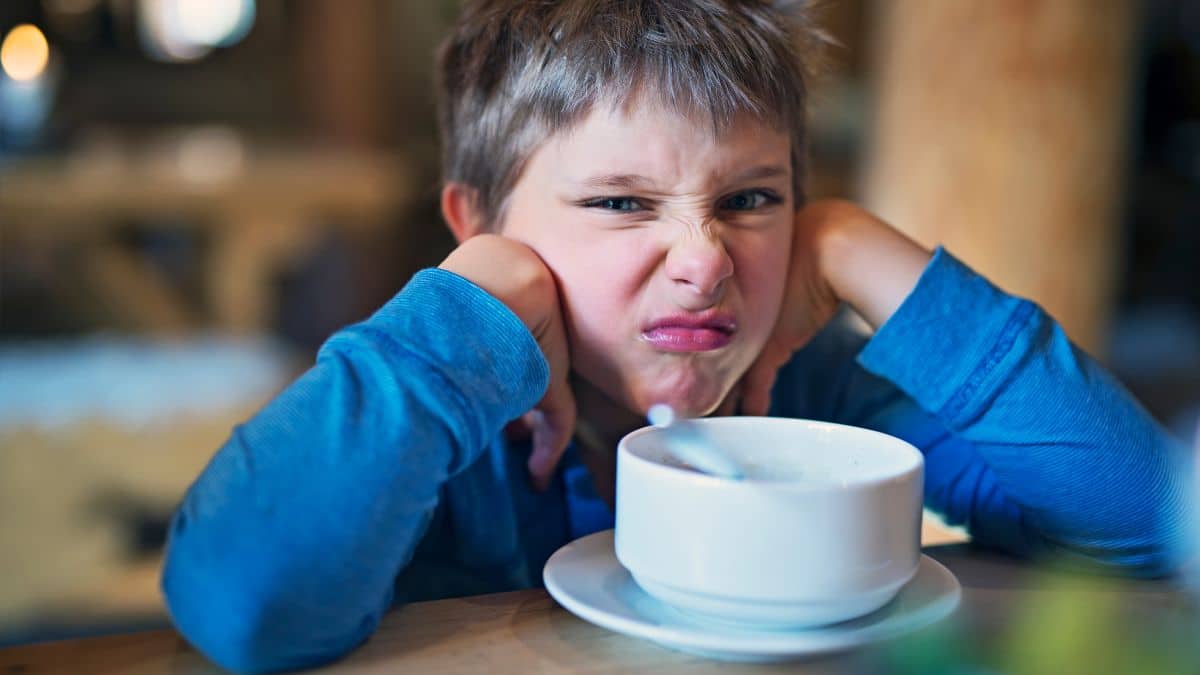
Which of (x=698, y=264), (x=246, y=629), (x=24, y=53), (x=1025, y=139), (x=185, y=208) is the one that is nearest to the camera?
(x=246, y=629)

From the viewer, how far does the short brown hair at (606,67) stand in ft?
2.27

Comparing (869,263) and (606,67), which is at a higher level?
(606,67)

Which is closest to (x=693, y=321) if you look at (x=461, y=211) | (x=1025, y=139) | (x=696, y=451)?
(x=696, y=451)

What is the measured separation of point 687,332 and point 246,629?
0.98 feet

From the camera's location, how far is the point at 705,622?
0.53m

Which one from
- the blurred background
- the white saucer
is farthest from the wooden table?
the blurred background

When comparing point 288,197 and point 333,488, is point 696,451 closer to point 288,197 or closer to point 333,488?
point 333,488

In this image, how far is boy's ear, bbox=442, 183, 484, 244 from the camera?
2.68 ft

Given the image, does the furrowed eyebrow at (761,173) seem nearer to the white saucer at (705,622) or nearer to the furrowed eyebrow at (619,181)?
the furrowed eyebrow at (619,181)

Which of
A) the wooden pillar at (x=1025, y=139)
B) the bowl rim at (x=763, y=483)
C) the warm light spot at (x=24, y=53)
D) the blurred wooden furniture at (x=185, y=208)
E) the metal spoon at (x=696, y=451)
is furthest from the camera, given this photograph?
the warm light spot at (x=24, y=53)

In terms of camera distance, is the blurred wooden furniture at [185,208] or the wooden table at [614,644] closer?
the wooden table at [614,644]

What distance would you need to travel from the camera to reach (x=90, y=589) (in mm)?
2018

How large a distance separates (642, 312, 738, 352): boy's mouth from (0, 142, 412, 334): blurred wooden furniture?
243cm

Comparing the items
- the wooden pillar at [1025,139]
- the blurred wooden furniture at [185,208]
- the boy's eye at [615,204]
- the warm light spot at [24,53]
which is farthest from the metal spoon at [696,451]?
the warm light spot at [24,53]
